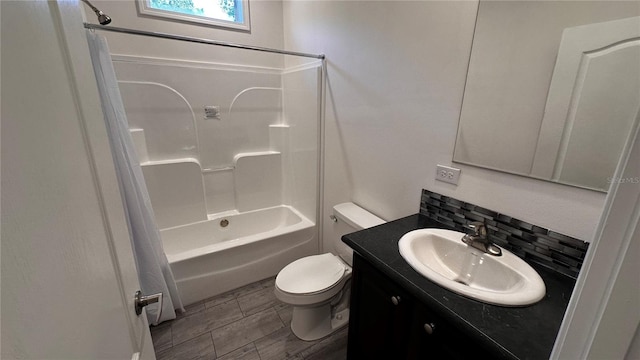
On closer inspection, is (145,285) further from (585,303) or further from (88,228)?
(585,303)

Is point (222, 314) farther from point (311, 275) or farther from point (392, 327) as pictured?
point (392, 327)

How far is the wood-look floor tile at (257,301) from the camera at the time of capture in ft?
6.46

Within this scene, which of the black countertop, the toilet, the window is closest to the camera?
the black countertop

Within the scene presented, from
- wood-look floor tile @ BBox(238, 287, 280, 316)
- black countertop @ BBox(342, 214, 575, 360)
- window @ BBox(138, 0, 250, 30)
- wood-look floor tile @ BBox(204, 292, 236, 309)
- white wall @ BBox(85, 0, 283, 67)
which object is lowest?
wood-look floor tile @ BBox(204, 292, 236, 309)

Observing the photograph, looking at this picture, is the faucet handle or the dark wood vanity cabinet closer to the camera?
the dark wood vanity cabinet

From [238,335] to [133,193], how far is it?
1.14 meters

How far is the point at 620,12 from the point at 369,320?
1417mm

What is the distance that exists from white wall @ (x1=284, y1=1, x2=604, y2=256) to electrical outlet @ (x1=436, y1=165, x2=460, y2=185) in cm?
3

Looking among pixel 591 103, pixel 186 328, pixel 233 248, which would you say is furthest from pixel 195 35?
pixel 591 103

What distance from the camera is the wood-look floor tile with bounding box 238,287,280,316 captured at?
1.97 metres

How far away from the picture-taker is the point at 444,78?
1.27m

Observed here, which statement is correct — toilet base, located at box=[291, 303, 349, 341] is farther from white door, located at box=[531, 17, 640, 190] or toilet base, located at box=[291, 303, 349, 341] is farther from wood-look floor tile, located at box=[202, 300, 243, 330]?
white door, located at box=[531, 17, 640, 190]

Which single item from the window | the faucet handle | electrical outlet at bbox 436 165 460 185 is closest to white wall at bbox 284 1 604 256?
electrical outlet at bbox 436 165 460 185

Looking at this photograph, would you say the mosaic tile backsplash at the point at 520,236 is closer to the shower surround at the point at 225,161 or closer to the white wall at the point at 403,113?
the white wall at the point at 403,113
